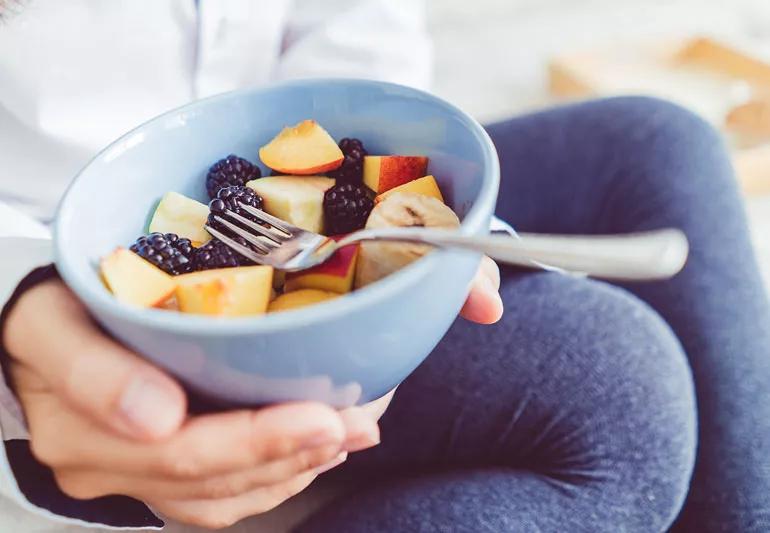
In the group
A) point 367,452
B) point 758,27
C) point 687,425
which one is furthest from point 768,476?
point 758,27

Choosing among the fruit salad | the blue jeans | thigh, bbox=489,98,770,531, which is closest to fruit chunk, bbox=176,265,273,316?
the fruit salad

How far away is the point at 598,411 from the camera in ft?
1.85

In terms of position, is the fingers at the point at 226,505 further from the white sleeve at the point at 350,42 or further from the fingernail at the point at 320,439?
the white sleeve at the point at 350,42

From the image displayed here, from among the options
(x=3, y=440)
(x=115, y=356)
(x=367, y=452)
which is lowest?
(x=367, y=452)

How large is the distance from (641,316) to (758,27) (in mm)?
1354

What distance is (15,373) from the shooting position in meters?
0.41

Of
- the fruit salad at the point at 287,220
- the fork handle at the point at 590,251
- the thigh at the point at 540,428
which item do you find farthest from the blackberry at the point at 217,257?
the thigh at the point at 540,428

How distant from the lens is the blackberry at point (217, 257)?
378 mm

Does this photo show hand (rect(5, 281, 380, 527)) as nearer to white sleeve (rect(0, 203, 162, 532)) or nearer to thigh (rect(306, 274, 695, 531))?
white sleeve (rect(0, 203, 162, 532))

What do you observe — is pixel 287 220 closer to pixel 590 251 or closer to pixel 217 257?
pixel 217 257

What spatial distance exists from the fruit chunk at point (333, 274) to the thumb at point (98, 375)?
8 cm

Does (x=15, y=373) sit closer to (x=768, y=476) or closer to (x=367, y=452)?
(x=367, y=452)

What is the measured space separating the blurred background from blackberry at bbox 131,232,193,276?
2.86ft

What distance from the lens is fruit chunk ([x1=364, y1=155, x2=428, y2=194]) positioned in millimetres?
435
